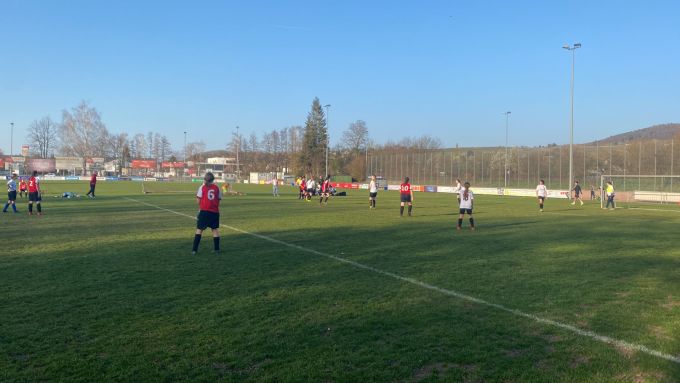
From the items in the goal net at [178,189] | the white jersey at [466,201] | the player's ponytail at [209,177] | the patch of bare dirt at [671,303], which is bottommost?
the patch of bare dirt at [671,303]

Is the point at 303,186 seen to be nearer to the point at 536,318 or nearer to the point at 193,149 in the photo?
the point at 536,318

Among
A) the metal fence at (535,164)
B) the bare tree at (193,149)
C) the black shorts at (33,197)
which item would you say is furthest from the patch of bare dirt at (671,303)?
the bare tree at (193,149)

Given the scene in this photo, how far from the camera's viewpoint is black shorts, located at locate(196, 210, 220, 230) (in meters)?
11.2

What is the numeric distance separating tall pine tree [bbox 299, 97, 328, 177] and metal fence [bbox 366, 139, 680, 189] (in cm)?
2853

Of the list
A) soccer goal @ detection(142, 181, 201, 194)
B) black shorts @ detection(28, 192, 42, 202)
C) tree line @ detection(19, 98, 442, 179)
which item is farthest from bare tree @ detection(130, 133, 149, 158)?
black shorts @ detection(28, 192, 42, 202)

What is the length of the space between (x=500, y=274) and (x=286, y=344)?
17.2ft

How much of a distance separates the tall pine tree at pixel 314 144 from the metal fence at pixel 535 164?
28528mm

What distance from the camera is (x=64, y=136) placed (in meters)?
90.6

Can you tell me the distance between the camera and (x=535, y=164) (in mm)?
55031

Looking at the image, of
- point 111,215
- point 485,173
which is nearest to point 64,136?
point 485,173

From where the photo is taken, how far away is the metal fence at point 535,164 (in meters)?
46.8

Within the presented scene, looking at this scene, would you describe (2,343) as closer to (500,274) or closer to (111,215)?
(500,274)

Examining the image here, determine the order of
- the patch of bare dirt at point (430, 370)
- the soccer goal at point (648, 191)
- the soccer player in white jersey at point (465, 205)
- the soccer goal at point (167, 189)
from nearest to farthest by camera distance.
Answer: the patch of bare dirt at point (430, 370) → the soccer player in white jersey at point (465, 205) → the soccer goal at point (648, 191) → the soccer goal at point (167, 189)

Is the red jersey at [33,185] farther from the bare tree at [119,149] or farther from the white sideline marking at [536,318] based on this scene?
the bare tree at [119,149]
